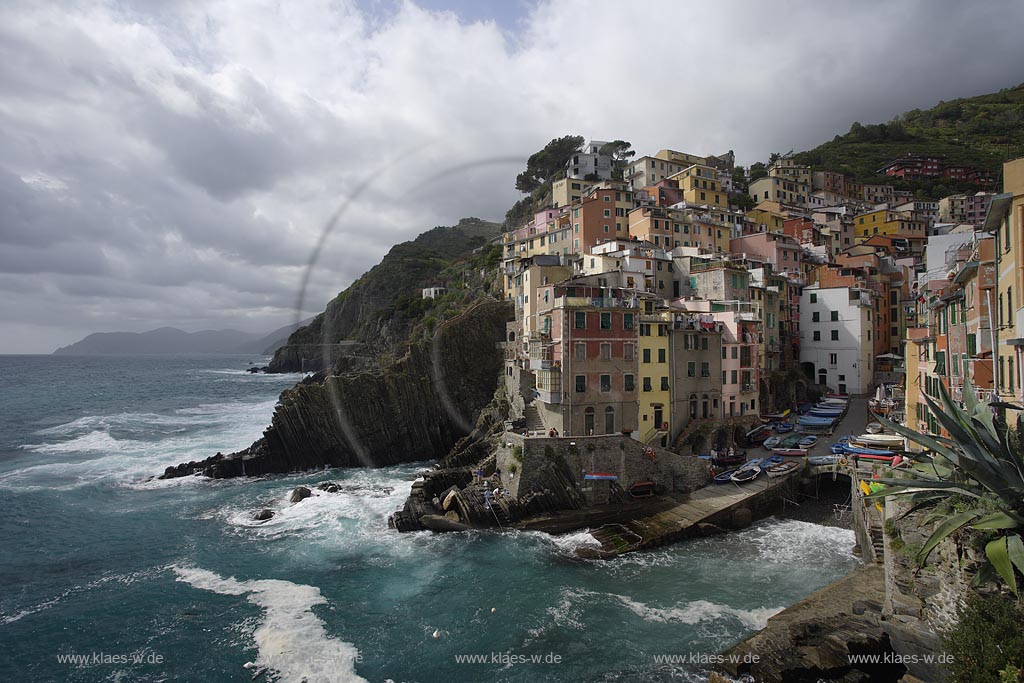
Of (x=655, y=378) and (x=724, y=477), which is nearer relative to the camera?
(x=724, y=477)

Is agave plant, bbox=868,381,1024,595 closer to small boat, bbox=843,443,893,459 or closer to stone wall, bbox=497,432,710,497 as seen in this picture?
stone wall, bbox=497,432,710,497

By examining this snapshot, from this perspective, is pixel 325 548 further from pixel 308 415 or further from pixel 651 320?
pixel 651 320

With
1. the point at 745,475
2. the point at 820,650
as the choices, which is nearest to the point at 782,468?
the point at 745,475

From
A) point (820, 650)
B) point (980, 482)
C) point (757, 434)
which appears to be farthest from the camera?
point (757, 434)

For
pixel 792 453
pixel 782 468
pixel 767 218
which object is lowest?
pixel 782 468

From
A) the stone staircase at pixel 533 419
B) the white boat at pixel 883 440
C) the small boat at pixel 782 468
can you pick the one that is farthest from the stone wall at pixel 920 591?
the stone staircase at pixel 533 419

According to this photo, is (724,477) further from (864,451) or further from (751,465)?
(864,451)
